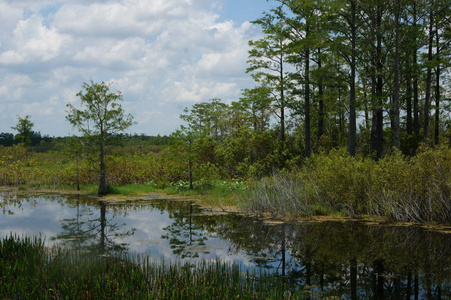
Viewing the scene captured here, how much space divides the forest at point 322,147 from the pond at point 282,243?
52.2 inches

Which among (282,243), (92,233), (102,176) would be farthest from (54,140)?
(282,243)

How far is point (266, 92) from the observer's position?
1024 inches

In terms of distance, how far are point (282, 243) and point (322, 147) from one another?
49.3ft

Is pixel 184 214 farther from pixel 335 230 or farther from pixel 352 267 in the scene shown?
pixel 352 267

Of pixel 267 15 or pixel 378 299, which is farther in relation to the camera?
pixel 267 15

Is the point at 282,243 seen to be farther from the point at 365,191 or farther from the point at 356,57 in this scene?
the point at 356,57

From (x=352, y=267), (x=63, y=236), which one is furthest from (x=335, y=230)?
(x=63, y=236)

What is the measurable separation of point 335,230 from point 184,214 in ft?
19.0

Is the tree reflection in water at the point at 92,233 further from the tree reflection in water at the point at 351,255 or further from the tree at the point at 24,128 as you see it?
the tree at the point at 24,128

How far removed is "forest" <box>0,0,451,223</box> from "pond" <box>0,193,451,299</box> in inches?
52.2

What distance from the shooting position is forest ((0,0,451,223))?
40.1 feet

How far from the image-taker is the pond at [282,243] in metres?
7.04

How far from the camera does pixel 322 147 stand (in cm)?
2403

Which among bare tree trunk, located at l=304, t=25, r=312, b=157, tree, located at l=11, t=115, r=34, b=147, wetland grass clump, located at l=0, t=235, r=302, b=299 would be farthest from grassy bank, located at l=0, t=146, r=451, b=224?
tree, located at l=11, t=115, r=34, b=147
